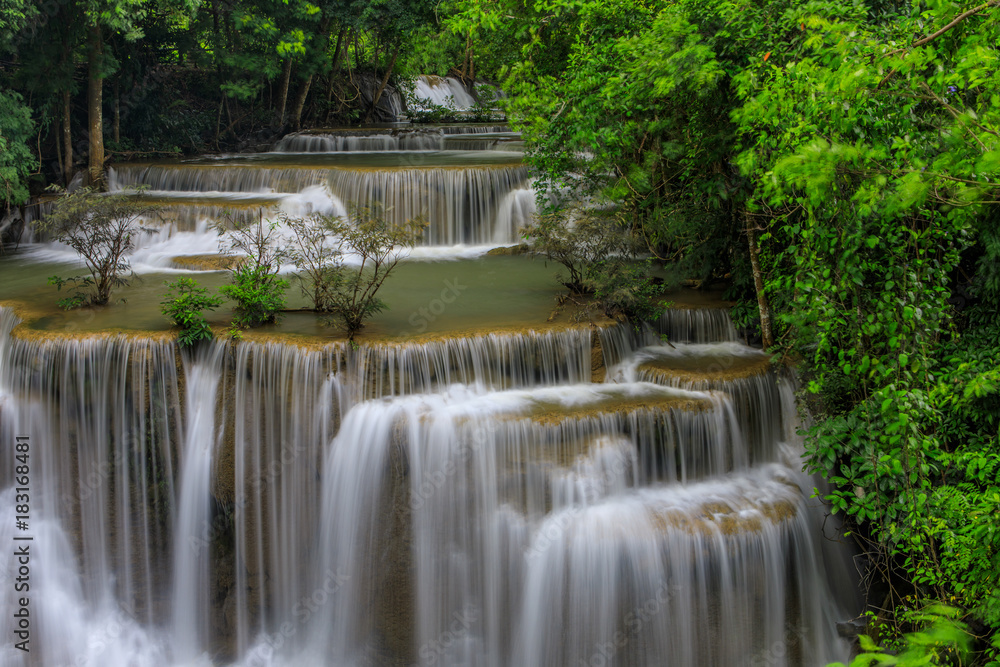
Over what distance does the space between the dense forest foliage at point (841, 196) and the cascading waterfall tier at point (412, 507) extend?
3.46 ft

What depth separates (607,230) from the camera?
955 centimetres

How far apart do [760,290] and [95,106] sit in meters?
14.1

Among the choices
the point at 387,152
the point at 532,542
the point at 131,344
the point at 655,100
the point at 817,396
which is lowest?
the point at 532,542

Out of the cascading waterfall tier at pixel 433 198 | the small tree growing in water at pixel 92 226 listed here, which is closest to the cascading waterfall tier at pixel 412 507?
the small tree growing in water at pixel 92 226

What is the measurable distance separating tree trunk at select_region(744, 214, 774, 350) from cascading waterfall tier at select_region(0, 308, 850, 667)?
650 millimetres

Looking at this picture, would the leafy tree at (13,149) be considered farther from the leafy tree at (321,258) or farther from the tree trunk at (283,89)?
the tree trunk at (283,89)

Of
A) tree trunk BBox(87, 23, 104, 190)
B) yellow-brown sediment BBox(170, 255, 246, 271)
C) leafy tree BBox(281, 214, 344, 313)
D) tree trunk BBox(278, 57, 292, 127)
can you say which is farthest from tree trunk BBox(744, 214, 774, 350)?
tree trunk BBox(278, 57, 292, 127)

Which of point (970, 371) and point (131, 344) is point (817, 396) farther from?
point (131, 344)

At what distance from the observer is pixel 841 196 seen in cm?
609

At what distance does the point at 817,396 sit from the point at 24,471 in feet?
27.5

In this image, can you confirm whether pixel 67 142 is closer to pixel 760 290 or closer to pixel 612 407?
pixel 612 407

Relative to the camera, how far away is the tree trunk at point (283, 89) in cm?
2127

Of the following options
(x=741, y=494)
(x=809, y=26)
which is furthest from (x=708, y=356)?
(x=809, y=26)

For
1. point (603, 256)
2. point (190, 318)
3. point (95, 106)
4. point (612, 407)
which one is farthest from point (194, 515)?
point (95, 106)
